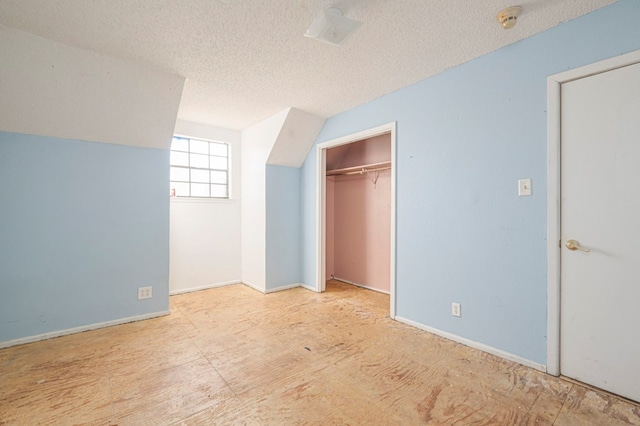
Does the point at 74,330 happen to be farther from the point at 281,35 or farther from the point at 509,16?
the point at 509,16

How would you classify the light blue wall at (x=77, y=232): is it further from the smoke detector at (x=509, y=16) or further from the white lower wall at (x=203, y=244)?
the smoke detector at (x=509, y=16)

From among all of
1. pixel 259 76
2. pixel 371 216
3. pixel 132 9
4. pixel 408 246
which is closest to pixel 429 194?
pixel 408 246

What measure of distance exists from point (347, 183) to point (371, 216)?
2.32 feet

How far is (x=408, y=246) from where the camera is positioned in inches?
110

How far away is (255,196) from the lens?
409 centimetres

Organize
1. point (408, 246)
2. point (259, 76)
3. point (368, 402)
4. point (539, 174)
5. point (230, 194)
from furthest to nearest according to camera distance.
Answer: point (230, 194)
point (408, 246)
point (259, 76)
point (539, 174)
point (368, 402)

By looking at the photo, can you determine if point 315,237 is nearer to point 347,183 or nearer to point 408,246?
point 347,183

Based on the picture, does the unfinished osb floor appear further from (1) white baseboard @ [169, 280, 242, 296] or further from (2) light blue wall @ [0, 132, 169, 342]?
(1) white baseboard @ [169, 280, 242, 296]

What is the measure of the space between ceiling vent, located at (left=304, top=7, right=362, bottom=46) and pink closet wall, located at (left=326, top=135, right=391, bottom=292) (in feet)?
7.30

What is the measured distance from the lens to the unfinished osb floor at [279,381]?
1552 mm

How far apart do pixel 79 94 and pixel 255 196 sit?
2.18 metres

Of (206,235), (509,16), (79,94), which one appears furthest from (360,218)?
(79,94)

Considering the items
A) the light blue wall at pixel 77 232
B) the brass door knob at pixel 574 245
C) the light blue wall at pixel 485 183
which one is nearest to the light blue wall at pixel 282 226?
the light blue wall at pixel 77 232

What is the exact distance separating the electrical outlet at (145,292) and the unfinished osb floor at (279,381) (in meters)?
0.29
